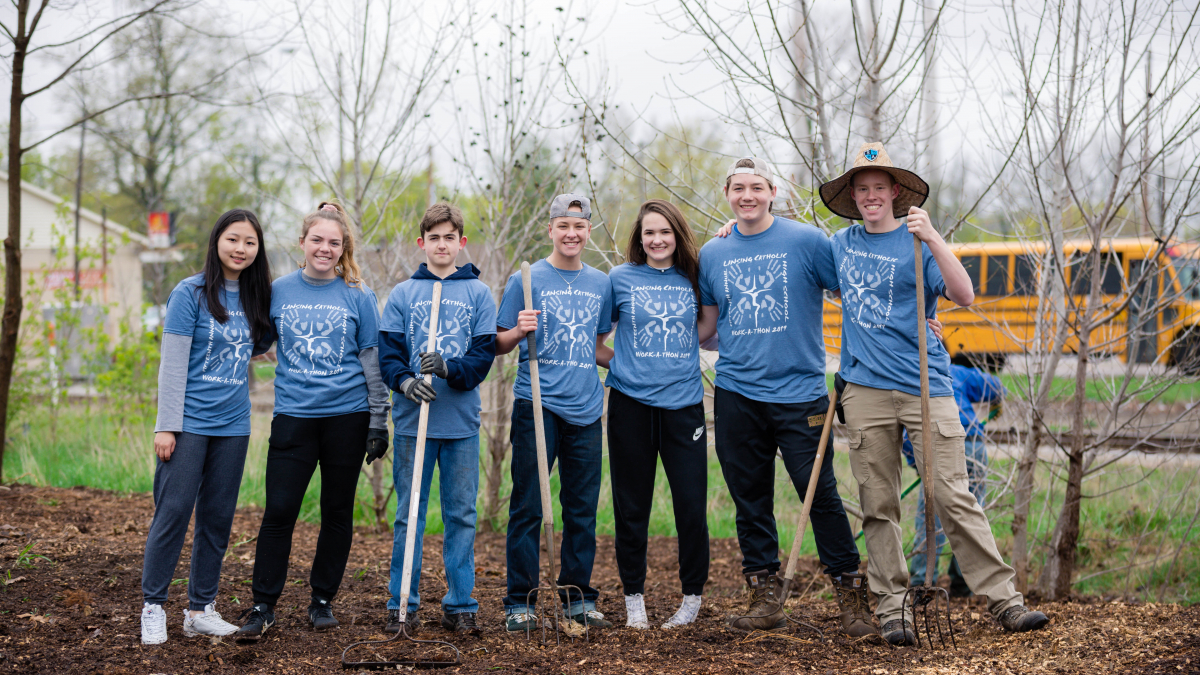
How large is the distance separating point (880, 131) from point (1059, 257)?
47.3 inches

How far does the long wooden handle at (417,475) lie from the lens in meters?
3.69

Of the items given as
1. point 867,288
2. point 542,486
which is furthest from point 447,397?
point 867,288

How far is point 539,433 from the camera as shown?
→ 150 inches

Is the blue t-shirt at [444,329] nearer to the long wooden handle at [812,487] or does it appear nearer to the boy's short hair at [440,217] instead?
the boy's short hair at [440,217]

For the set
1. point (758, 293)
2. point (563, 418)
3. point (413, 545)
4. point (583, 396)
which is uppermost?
point (758, 293)

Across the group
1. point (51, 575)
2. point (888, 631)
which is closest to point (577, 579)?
point (888, 631)

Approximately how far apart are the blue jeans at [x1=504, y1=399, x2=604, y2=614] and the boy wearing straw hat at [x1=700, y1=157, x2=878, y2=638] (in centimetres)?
65

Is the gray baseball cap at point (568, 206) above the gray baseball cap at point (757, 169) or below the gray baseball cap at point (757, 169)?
below

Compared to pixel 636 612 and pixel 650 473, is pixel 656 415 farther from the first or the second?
pixel 636 612

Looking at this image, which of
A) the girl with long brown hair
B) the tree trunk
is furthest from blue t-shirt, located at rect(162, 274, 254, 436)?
the tree trunk

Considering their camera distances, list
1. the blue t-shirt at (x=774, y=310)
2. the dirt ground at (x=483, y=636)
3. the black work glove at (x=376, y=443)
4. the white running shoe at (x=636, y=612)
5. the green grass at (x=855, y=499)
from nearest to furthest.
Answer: the dirt ground at (x=483, y=636) < the black work glove at (x=376, y=443) < the blue t-shirt at (x=774, y=310) < the white running shoe at (x=636, y=612) < the green grass at (x=855, y=499)

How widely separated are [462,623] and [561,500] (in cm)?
70

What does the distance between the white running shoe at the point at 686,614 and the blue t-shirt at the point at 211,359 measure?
85.6 inches

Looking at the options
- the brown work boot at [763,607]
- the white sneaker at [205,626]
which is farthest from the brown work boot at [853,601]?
the white sneaker at [205,626]
